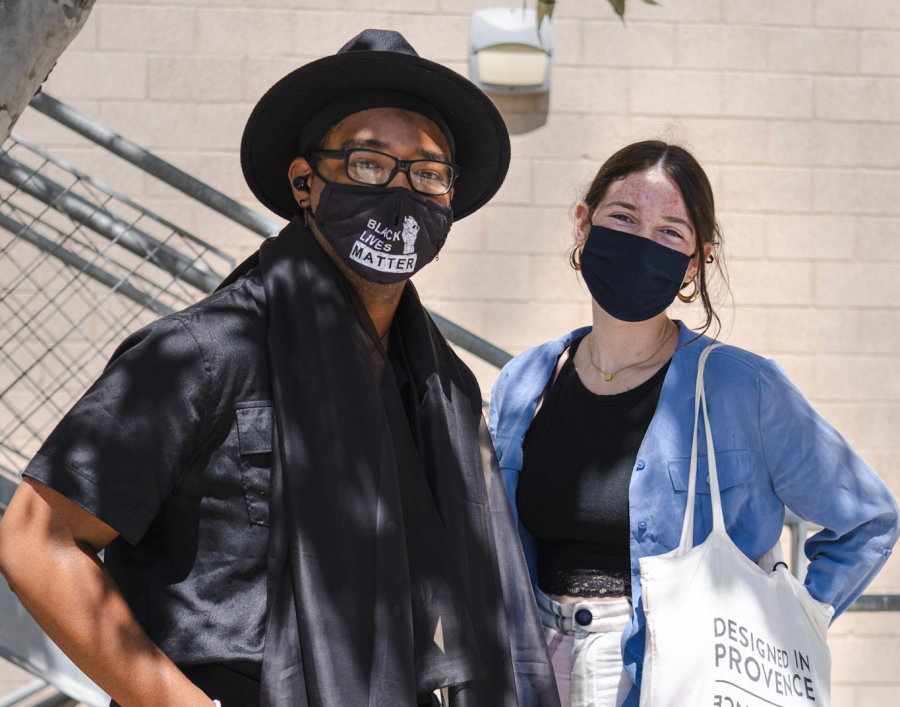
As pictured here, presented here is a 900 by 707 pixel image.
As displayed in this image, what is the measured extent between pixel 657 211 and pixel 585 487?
0.65m

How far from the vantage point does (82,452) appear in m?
1.25

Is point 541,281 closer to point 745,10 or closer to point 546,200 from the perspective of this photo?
point 546,200

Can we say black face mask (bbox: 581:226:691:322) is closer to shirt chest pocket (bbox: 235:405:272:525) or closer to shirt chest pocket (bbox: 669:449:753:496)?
shirt chest pocket (bbox: 669:449:753:496)

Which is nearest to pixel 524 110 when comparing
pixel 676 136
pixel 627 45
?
pixel 627 45

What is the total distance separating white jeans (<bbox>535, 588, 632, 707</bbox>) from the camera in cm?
182

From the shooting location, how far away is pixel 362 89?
1.68 m

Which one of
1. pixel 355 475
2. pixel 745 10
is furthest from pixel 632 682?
pixel 745 10

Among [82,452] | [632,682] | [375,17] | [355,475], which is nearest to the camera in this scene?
[82,452]

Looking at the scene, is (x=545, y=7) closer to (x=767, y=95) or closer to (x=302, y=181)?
(x=302, y=181)

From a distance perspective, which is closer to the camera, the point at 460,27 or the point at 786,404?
the point at 786,404

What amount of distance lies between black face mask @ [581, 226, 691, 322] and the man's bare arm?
1248 mm

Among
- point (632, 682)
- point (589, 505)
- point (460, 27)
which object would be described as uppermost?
point (460, 27)

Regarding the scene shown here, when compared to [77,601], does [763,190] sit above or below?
above

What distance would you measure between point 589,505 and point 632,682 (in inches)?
14.5
